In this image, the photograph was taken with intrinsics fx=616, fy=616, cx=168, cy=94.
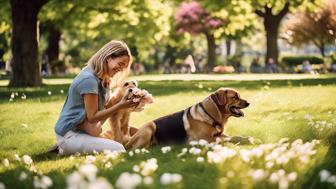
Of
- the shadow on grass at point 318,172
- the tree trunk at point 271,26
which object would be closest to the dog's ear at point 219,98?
the shadow on grass at point 318,172

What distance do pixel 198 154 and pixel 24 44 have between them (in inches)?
673

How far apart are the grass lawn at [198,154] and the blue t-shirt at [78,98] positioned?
0.49m

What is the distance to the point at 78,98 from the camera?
7.90m

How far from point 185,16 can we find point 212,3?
3291 cm

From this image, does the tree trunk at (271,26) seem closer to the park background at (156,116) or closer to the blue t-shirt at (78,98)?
the park background at (156,116)

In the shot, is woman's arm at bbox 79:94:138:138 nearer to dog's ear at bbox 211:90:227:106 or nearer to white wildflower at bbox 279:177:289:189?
dog's ear at bbox 211:90:227:106

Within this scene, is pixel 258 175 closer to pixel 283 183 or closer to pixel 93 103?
pixel 283 183

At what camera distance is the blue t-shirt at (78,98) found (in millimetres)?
7676

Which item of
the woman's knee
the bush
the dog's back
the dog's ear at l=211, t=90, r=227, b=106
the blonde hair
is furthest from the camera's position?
the bush

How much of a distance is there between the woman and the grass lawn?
40 centimetres

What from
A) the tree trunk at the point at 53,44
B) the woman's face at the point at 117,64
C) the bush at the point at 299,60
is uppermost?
the woman's face at the point at 117,64

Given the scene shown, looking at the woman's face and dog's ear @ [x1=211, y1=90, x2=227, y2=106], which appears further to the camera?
dog's ear @ [x1=211, y1=90, x2=227, y2=106]

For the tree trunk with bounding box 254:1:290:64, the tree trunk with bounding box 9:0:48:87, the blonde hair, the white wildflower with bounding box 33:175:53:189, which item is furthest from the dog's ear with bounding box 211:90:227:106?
the tree trunk with bounding box 254:1:290:64

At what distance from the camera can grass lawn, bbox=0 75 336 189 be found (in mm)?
4613
